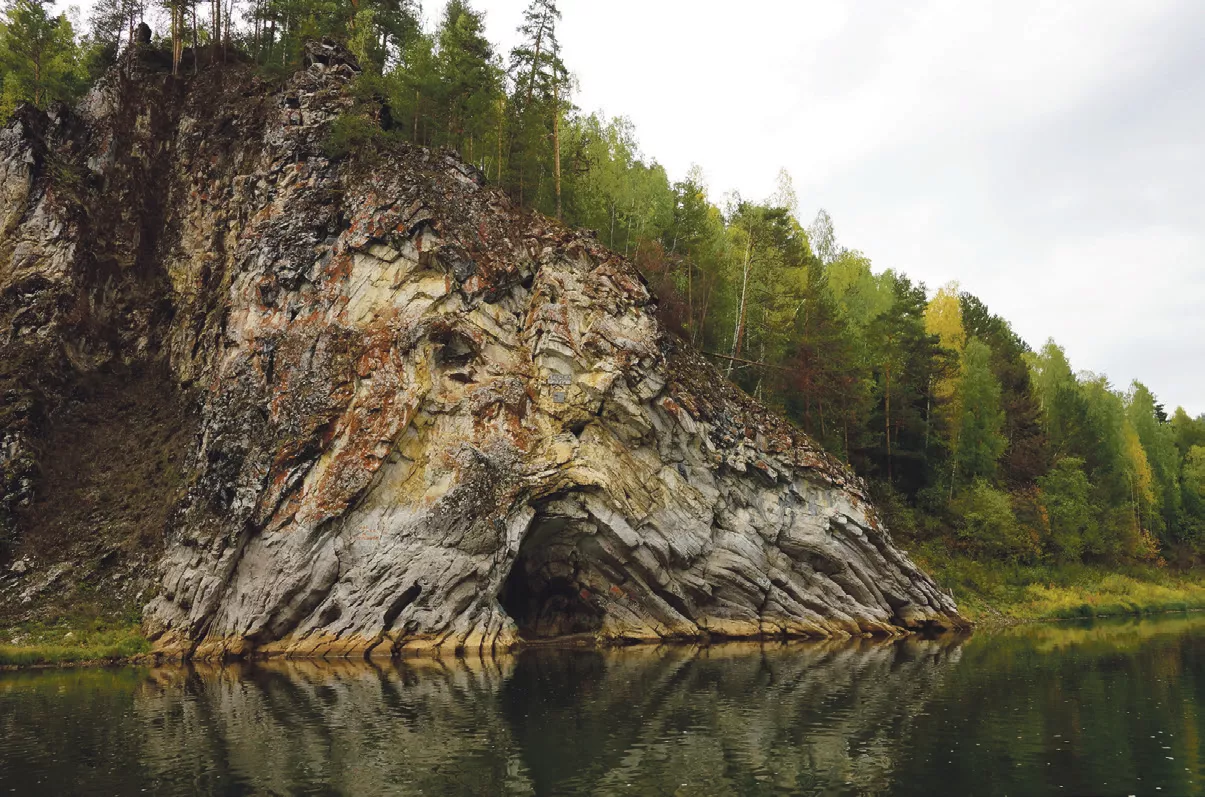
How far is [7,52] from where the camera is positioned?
54531mm

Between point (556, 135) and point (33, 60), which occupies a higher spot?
point (33, 60)

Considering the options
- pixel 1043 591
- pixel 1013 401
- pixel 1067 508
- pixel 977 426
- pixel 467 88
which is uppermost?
pixel 467 88

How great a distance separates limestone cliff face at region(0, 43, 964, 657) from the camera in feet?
113

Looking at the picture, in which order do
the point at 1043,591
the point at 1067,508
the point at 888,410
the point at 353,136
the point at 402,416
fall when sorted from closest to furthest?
1. the point at 402,416
2. the point at 353,136
3. the point at 1043,591
4. the point at 888,410
5. the point at 1067,508

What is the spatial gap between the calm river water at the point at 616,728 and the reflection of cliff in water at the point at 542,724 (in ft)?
0.26

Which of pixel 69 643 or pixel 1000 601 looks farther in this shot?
pixel 1000 601

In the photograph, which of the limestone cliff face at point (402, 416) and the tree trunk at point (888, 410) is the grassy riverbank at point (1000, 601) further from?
the tree trunk at point (888, 410)

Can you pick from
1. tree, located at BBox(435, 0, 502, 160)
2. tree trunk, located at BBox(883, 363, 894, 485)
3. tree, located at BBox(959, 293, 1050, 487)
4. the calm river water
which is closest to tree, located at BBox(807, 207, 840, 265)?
tree, located at BBox(959, 293, 1050, 487)

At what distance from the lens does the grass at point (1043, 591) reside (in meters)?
50.5

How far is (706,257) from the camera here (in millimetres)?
58125

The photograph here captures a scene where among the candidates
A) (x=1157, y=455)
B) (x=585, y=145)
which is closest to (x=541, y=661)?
(x=585, y=145)

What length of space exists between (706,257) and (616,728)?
4415 cm

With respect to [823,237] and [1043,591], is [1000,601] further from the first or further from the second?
[823,237]

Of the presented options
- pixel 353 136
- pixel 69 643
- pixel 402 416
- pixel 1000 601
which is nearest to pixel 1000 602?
pixel 1000 601
